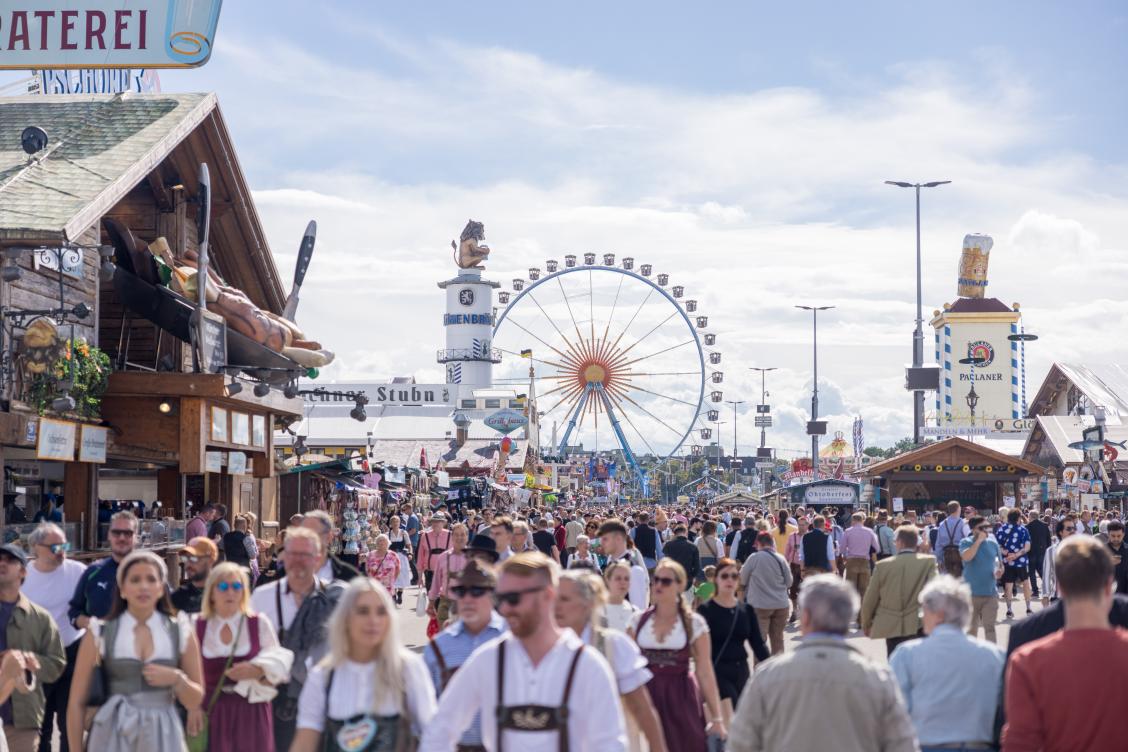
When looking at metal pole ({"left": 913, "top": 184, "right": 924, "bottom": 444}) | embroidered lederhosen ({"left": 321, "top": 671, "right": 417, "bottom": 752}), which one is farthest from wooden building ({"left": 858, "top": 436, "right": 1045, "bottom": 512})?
embroidered lederhosen ({"left": 321, "top": 671, "right": 417, "bottom": 752})

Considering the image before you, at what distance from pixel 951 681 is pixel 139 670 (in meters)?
3.56

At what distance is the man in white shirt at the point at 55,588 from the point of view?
908 centimetres

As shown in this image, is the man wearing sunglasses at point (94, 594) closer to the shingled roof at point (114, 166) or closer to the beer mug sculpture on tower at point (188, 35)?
the shingled roof at point (114, 166)

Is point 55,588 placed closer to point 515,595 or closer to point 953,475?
point 515,595

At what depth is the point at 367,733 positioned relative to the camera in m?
5.47

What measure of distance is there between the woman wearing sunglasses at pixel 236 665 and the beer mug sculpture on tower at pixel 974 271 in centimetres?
11711

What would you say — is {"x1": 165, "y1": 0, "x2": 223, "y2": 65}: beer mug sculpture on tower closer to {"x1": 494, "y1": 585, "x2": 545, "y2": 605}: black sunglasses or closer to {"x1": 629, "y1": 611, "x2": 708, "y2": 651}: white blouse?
{"x1": 629, "y1": 611, "x2": 708, "y2": 651}: white blouse

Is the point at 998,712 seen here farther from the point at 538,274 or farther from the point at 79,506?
the point at 538,274

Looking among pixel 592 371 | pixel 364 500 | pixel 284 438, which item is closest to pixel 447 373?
pixel 592 371

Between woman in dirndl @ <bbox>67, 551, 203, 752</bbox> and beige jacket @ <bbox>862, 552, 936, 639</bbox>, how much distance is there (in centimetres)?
648

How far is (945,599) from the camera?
6383 mm

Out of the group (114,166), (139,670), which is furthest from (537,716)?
(114,166)

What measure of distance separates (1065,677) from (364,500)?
2752cm

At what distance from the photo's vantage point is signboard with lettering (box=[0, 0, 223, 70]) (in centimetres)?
2567
